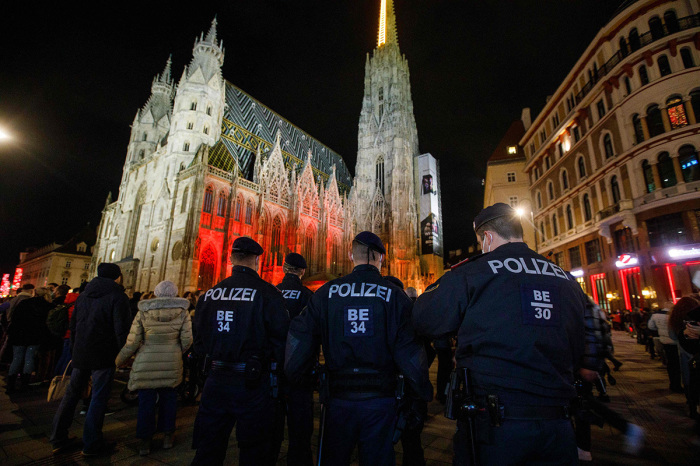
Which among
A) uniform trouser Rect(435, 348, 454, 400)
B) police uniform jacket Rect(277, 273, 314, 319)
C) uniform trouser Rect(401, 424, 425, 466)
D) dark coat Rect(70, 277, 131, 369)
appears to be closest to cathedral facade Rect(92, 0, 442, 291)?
dark coat Rect(70, 277, 131, 369)

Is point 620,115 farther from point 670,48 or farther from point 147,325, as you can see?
point 147,325

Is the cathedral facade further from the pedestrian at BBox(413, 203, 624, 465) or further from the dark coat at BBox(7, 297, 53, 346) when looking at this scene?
the pedestrian at BBox(413, 203, 624, 465)

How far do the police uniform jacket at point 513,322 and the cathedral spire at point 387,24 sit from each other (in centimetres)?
5787

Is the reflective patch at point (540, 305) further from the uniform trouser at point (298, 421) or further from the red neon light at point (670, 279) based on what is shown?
the red neon light at point (670, 279)

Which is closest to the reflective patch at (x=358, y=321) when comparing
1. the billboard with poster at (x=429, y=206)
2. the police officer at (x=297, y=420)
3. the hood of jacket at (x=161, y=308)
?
the police officer at (x=297, y=420)

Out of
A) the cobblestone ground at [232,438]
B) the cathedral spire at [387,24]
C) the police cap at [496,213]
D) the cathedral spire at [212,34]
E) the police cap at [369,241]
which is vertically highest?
the cathedral spire at [387,24]

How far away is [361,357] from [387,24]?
2418 inches

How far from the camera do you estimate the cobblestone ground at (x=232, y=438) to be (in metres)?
3.67

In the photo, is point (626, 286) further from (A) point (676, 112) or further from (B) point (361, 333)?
(B) point (361, 333)

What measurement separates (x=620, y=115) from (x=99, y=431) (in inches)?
1001

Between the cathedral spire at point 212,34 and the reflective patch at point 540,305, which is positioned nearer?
the reflective patch at point 540,305

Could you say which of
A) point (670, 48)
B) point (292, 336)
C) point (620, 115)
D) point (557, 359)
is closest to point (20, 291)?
point (292, 336)

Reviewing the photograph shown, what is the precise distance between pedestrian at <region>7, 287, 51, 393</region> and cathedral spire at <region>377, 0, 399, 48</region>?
184 feet

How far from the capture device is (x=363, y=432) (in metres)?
2.30
